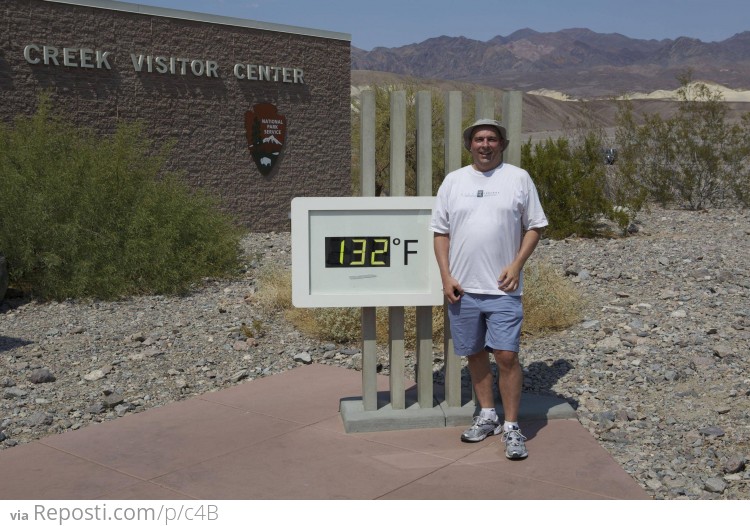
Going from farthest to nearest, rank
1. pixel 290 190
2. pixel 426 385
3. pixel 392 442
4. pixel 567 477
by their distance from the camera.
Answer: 1. pixel 290 190
2. pixel 426 385
3. pixel 392 442
4. pixel 567 477

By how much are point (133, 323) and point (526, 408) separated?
4.61 metres

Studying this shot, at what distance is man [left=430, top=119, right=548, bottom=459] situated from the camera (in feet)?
16.1

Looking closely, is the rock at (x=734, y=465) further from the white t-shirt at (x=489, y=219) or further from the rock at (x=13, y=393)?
the rock at (x=13, y=393)

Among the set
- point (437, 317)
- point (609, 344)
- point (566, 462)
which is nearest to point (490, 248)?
point (566, 462)

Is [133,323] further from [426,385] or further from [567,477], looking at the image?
[567,477]

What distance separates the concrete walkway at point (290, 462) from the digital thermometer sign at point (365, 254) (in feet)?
2.72

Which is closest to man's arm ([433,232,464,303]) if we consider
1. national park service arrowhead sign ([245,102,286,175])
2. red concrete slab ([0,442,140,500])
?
red concrete slab ([0,442,140,500])

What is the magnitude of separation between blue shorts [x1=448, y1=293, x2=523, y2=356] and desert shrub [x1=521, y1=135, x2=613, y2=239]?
9.78m

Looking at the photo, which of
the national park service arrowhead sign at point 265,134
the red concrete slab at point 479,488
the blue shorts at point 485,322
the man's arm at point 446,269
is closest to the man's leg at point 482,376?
the blue shorts at point 485,322

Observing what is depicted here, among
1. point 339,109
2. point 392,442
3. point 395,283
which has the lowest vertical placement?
point 392,442

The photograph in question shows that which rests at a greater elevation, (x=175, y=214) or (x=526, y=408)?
(x=175, y=214)

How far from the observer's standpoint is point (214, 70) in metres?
18.2

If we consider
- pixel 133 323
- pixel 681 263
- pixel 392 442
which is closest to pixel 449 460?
pixel 392 442

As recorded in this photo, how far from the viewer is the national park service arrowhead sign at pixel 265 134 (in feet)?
63.0
